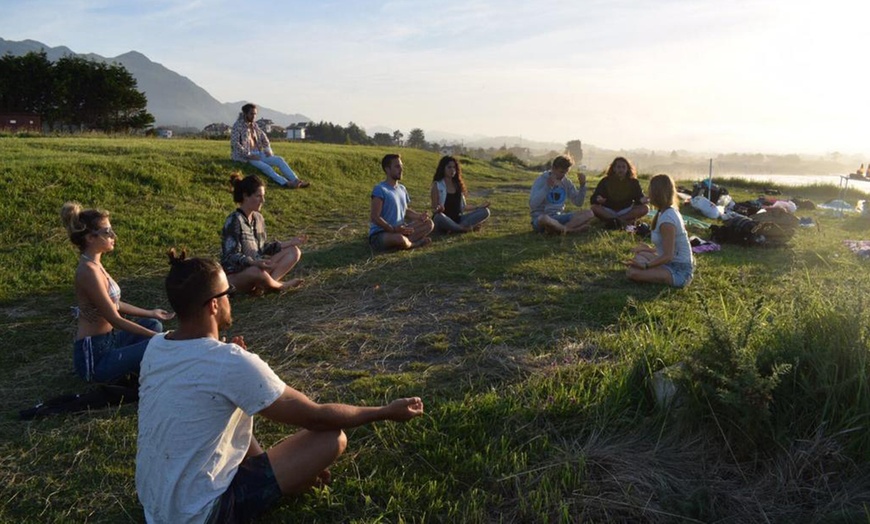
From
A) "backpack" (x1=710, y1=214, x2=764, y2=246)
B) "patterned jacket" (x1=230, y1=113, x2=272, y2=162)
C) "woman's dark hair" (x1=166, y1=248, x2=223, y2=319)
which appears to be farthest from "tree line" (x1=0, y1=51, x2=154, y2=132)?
"woman's dark hair" (x1=166, y1=248, x2=223, y2=319)

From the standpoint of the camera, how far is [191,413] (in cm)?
249

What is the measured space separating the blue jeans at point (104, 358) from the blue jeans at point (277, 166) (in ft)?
29.8

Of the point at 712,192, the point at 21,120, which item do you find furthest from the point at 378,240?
the point at 21,120

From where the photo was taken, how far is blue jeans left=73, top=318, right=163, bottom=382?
4.20 m

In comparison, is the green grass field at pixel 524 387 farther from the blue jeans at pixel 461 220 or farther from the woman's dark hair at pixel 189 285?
the blue jeans at pixel 461 220

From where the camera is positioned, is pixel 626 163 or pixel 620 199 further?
pixel 620 199

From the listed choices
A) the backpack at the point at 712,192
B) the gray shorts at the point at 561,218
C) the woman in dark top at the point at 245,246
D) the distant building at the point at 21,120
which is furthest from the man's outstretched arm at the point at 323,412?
the distant building at the point at 21,120

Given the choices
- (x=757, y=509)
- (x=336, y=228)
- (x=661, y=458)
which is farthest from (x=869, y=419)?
(x=336, y=228)

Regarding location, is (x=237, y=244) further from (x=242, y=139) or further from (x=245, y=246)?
(x=242, y=139)

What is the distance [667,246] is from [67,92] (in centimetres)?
4004

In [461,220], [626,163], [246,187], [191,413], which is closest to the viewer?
[191,413]

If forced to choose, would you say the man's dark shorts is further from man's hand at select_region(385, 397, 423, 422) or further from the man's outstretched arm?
man's hand at select_region(385, 397, 423, 422)

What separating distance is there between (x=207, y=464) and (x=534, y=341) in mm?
2881

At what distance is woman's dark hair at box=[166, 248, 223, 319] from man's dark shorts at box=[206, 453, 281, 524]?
0.78m
